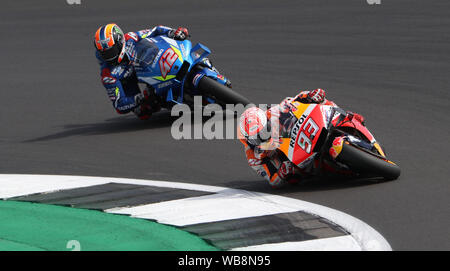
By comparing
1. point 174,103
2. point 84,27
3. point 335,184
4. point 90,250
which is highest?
point 84,27

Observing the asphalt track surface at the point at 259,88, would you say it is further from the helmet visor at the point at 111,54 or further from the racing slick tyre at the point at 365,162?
the helmet visor at the point at 111,54

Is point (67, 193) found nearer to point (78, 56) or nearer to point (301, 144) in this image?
point (301, 144)

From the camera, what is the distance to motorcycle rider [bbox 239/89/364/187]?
7750 mm

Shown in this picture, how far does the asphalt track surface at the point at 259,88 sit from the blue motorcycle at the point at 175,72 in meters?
0.55

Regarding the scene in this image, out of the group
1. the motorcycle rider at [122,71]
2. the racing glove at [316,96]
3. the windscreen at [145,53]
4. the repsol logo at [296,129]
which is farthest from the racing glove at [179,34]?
the repsol logo at [296,129]

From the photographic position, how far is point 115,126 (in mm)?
12180

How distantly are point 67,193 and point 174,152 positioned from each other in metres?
2.13

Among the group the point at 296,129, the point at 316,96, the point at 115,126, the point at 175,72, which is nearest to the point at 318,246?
the point at 296,129

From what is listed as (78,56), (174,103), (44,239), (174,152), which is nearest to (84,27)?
(78,56)

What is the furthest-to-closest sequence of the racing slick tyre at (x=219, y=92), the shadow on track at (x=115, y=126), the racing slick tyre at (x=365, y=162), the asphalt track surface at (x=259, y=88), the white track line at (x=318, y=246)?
the shadow on track at (x=115, y=126), the racing slick tyre at (x=219, y=92), the asphalt track surface at (x=259, y=88), the racing slick tyre at (x=365, y=162), the white track line at (x=318, y=246)

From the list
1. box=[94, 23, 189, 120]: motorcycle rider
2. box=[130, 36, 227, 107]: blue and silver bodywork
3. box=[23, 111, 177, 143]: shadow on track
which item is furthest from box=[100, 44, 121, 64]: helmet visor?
box=[23, 111, 177, 143]: shadow on track

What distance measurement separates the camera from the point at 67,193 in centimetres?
827

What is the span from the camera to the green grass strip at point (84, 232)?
6.33 m

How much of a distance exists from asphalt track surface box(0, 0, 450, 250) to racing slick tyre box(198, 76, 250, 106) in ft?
2.64
